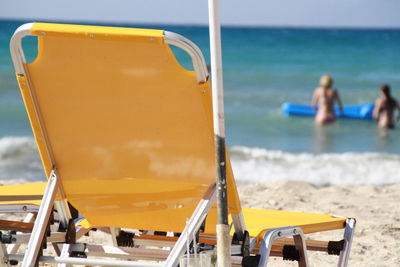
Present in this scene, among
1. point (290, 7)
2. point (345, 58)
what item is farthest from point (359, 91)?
point (290, 7)

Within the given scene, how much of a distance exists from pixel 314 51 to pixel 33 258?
98.1ft

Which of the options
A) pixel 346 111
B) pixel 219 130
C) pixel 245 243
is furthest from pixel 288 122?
pixel 219 130

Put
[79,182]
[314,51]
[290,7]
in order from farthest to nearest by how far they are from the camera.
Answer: [290,7] → [314,51] → [79,182]

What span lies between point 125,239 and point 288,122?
1148 centimetres

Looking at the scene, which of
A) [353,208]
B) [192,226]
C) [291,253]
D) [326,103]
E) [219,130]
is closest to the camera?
[219,130]

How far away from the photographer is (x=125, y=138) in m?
2.69

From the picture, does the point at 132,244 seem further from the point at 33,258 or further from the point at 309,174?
the point at 309,174

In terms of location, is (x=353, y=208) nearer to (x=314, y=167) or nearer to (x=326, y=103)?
(x=314, y=167)

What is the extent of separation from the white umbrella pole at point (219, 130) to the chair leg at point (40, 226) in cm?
63

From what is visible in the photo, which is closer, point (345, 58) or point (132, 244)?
point (132, 244)

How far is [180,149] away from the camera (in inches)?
105

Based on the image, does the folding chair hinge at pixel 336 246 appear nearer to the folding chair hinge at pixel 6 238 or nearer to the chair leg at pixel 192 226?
the chair leg at pixel 192 226

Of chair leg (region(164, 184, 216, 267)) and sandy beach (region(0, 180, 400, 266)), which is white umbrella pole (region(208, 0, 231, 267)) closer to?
chair leg (region(164, 184, 216, 267))

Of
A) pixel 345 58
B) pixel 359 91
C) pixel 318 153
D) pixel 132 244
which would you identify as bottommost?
pixel 132 244
